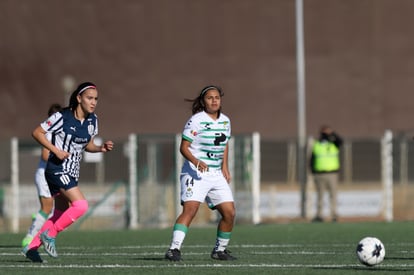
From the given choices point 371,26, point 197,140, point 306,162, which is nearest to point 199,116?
point 197,140

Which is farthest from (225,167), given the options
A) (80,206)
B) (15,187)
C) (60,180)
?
(15,187)

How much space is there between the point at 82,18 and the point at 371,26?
12.8 m

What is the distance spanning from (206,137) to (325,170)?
13.9 meters

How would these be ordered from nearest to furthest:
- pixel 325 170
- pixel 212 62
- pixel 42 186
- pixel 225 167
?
pixel 225 167, pixel 42 186, pixel 325 170, pixel 212 62

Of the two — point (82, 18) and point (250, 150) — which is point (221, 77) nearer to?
point (82, 18)

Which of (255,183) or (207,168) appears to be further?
(255,183)

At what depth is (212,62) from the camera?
52062 mm

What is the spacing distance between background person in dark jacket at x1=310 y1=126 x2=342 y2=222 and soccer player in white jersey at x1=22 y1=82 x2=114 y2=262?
1418cm

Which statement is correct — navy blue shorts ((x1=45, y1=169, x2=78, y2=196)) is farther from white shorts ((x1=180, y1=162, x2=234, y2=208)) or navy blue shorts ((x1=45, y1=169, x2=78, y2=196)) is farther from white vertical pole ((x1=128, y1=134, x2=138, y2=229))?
white vertical pole ((x1=128, y1=134, x2=138, y2=229))

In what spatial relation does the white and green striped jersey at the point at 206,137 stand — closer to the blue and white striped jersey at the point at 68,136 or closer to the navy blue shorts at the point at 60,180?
the blue and white striped jersey at the point at 68,136

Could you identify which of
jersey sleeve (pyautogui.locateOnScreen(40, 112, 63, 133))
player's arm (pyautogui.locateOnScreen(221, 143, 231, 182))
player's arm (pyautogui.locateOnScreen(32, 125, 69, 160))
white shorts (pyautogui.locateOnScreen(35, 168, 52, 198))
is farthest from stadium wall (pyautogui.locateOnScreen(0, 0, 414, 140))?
player's arm (pyautogui.locateOnScreen(32, 125, 69, 160))

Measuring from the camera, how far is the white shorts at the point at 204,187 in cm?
1341

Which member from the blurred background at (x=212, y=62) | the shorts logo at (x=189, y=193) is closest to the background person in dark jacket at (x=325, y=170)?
the shorts logo at (x=189, y=193)

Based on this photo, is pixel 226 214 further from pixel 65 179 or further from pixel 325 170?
pixel 325 170
